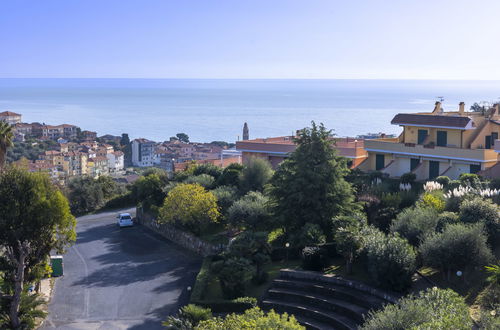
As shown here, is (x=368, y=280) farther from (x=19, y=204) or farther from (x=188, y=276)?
(x=19, y=204)

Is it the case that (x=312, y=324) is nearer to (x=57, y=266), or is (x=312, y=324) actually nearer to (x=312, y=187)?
(x=312, y=187)

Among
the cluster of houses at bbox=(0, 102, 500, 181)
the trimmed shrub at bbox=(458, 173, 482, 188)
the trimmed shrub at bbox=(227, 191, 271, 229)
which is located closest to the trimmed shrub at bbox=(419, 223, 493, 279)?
the trimmed shrub at bbox=(458, 173, 482, 188)

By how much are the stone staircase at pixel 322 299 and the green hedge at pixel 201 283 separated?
2147 mm

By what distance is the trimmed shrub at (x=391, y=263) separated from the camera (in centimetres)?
1545

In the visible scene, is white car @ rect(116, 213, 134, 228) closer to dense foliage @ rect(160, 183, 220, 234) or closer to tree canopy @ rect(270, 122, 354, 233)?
dense foliage @ rect(160, 183, 220, 234)

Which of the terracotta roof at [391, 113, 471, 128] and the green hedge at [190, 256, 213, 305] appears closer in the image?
the green hedge at [190, 256, 213, 305]

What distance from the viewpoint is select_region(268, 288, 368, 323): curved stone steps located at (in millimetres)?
15391

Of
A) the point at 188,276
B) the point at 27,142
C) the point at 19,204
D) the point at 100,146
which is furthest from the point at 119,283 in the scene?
the point at 27,142

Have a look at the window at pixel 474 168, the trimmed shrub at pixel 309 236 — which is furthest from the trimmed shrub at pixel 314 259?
the window at pixel 474 168

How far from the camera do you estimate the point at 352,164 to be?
110ft

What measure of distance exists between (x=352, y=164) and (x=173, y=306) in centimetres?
1829

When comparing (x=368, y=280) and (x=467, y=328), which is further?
(x=368, y=280)

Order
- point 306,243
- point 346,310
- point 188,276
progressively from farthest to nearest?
point 188,276 → point 306,243 → point 346,310

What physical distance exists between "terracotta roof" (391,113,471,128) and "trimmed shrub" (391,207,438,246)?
40.8ft
